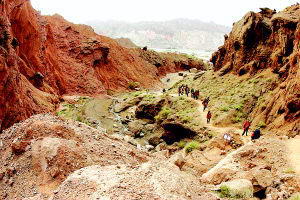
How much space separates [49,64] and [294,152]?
35.6 m

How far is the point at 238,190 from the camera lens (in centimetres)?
962

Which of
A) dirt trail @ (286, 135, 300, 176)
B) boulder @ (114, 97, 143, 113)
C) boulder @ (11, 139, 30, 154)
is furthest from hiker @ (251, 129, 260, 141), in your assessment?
boulder @ (114, 97, 143, 113)

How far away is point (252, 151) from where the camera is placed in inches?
572

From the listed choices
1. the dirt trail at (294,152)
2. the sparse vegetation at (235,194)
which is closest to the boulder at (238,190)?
the sparse vegetation at (235,194)

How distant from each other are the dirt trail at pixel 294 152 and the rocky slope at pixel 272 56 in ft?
5.60

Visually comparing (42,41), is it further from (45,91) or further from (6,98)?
(6,98)

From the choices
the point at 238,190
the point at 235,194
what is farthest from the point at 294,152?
the point at 235,194

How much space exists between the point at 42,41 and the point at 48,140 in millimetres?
34035

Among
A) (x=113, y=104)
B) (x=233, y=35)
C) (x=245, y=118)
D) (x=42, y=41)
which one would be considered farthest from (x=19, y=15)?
(x=245, y=118)

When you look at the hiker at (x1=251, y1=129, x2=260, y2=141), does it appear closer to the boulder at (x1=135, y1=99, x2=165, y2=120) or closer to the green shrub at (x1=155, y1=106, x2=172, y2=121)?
the green shrub at (x1=155, y1=106, x2=172, y2=121)

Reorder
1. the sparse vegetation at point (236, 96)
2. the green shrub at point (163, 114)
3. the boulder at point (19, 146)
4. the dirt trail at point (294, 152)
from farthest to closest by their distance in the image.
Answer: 1. the green shrub at point (163, 114)
2. the sparse vegetation at point (236, 96)
3. the dirt trail at point (294, 152)
4. the boulder at point (19, 146)

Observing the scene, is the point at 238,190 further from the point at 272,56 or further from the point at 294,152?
the point at 272,56

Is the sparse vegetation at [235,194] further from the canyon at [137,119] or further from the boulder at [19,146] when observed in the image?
the boulder at [19,146]

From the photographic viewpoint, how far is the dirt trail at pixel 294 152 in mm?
12752
